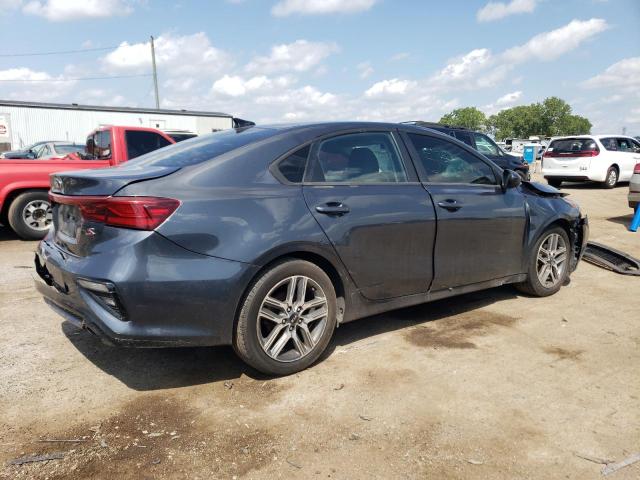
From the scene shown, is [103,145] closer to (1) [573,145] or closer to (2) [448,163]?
(2) [448,163]

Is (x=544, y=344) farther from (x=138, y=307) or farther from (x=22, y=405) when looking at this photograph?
(x=22, y=405)

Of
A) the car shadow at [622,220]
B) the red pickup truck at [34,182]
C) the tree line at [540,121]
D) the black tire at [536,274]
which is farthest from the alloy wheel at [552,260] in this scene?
the tree line at [540,121]

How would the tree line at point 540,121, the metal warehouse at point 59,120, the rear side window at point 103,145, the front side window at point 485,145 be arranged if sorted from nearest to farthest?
the rear side window at point 103,145, the front side window at point 485,145, the metal warehouse at point 59,120, the tree line at point 540,121

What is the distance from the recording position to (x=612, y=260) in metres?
6.27

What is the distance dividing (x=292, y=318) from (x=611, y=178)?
16.0 m

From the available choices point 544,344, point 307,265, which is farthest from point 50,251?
point 544,344

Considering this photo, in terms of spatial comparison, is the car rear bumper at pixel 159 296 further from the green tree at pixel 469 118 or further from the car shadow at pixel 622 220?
the green tree at pixel 469 118

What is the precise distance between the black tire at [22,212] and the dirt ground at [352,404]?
3.64m

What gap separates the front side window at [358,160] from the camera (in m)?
3.46

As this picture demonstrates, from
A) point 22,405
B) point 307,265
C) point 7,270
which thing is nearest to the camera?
point 22,405

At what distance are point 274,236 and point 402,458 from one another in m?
1.37

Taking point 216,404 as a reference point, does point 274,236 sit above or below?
above

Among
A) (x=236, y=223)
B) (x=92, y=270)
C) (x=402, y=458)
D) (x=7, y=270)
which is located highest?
(x=236, y=223)

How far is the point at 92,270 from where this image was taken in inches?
→ 111
